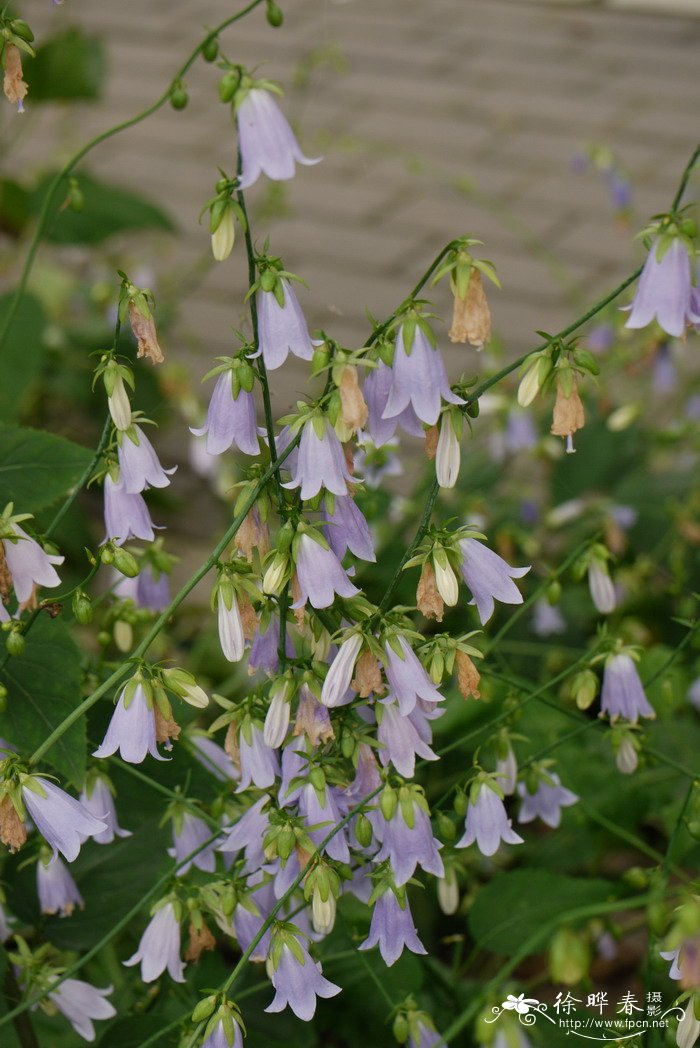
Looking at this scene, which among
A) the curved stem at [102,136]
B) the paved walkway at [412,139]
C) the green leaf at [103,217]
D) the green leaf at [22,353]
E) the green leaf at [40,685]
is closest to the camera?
the curved stem at [102,136]

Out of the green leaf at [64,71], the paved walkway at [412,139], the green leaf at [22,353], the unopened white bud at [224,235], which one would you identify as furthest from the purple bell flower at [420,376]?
the green leaf at [64,71]

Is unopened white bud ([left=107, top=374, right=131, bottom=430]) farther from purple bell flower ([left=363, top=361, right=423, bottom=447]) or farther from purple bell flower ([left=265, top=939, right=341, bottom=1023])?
purple bell flower ([left=265, top=939, right=341, bottom=1023])

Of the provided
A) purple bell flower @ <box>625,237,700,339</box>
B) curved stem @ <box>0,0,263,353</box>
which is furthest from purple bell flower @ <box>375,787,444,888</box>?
curved stem @ <box>0,0,263,353</box>

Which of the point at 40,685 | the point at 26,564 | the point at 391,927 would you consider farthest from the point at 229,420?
the point at 391,927

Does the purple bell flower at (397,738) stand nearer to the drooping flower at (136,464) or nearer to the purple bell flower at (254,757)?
the purple bell flower at (254,757)

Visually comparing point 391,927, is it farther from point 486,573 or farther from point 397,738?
point 486,573

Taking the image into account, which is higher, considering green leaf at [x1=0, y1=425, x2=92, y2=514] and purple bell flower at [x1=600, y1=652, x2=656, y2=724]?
green leaf at [x1=0, y1=425, x2=92, y2=514]
